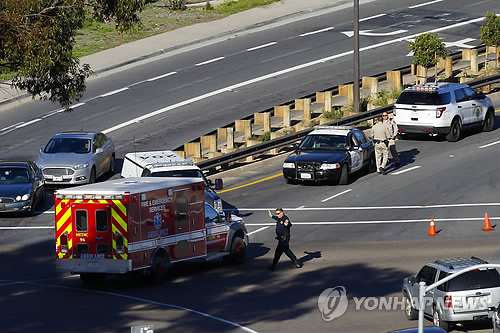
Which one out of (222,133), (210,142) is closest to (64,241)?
(210,142)

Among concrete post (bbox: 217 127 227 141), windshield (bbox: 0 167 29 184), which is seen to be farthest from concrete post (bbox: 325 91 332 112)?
windshield (bbox: 0 167 29 184)

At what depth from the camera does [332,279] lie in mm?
24344

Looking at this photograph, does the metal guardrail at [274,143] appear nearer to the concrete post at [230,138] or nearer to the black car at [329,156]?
the concrete post at [230,138]

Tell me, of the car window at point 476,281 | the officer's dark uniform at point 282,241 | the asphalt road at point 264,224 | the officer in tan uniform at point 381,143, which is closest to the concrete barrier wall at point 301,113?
the asphalt road at point 264,224

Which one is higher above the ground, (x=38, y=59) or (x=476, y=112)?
(x=38, y=59)

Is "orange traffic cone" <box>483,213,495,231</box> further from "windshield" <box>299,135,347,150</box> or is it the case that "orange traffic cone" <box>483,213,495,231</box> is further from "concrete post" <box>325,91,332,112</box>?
"concrete post" <box>325,91,332,112</box>

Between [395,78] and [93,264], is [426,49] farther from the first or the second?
[93,264]

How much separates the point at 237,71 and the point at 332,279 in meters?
26.4

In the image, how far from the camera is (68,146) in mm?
35875

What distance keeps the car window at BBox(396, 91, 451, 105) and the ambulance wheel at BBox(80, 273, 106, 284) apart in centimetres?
1680

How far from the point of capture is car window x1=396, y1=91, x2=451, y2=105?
3781 centimetres

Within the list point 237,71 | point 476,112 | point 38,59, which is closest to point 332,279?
point 38,59

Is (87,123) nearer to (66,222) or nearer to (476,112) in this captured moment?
(476,112)

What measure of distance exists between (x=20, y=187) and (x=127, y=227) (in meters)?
8.92
